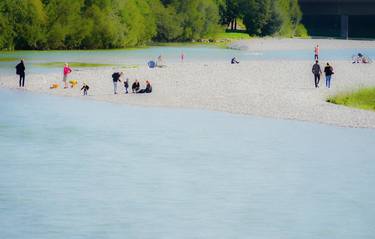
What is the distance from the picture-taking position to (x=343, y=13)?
566 feet

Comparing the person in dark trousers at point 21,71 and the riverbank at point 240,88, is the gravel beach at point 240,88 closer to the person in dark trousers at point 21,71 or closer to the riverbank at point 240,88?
the riverbank at point 240,88

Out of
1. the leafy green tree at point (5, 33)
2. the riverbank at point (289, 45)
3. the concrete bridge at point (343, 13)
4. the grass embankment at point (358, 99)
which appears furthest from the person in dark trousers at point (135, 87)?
the concrete bridge at point (343, 13)

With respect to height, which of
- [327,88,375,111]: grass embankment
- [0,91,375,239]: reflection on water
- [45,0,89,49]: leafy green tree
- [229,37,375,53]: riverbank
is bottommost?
[0,91,375,239]: reflection on water

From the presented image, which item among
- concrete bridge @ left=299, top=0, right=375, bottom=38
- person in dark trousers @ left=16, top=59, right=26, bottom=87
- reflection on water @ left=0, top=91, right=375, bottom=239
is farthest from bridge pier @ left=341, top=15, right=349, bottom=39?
reflection on water @ left=0, top=91, right=375, bottom=239

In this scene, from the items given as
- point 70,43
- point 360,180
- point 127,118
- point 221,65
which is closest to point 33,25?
point 70,43

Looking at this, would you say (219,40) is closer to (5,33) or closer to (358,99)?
(5,33)

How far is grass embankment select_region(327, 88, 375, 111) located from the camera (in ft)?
160

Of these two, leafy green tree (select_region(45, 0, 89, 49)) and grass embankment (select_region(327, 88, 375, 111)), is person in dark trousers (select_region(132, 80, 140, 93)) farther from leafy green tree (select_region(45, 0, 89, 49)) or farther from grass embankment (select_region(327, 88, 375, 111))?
leafy green tree (select_region(45, 0, 89, 49))

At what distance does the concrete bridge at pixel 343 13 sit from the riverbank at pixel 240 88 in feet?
290

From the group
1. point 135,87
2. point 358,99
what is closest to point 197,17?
point 135,87

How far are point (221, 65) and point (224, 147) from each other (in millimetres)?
48304

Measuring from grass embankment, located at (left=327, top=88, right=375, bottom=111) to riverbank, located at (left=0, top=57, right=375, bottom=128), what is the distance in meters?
0.78

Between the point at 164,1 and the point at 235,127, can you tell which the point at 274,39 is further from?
the point at 235,127

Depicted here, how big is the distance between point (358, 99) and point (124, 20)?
85.3 meters
